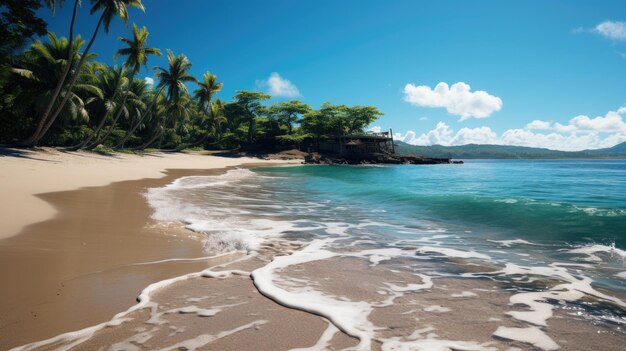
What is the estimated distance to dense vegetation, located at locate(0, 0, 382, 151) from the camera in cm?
1945

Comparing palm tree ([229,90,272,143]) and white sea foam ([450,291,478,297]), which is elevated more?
palm tree ([229,90,272,143])

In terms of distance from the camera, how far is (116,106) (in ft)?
101

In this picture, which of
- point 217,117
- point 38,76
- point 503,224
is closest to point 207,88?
point 217,117

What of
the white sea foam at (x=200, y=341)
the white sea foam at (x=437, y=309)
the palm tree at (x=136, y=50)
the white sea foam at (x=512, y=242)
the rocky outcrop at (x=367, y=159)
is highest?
the palm tree at (x=136, y=50)

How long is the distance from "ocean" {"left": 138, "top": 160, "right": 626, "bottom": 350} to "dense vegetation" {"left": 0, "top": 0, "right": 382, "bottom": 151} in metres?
16.6

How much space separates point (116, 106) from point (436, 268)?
115 feet

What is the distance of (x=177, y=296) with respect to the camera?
3.14 metres

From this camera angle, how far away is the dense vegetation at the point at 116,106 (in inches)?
766

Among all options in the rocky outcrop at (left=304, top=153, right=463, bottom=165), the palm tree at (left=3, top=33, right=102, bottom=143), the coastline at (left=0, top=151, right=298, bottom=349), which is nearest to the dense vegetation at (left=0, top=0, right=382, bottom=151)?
the palm tree at (left=3, top=33, right=102, bottom=143)

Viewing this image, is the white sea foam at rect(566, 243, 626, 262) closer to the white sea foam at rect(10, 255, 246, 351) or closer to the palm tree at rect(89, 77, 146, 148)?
the white sea foam at rect(10, 255, 246, 351)

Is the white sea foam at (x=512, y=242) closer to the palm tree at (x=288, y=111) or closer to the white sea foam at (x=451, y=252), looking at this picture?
the white sea foam at (x=451, y=252)

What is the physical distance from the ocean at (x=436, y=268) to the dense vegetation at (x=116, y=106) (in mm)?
16628

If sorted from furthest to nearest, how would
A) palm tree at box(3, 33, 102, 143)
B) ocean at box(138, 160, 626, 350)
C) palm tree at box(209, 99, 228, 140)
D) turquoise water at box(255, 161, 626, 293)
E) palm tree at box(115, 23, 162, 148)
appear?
1. palm tree at box(209, 99, 228, 140)
2. palm tree at box(115, 23, 162, 148)
3. palm tree at box(3, 33, 102, 143)
4. turquoise water at box(255, 161, 626, 293)
5. ocean at box(138, 160, 626, 350)

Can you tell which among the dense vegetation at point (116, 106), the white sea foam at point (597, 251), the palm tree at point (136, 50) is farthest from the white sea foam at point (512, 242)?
the palm tree at point (136, 50)
